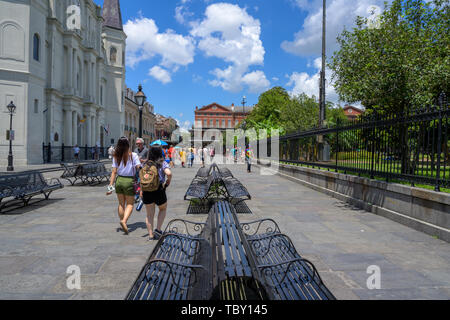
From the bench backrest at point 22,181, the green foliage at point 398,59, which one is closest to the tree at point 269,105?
the green foliage at point 398,59

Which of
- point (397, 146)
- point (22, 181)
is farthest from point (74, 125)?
point (397, 146)

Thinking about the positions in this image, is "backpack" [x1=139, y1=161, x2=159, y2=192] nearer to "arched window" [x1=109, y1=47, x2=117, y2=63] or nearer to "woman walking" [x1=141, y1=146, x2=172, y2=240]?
"woman walking" [x1=141, y1=146, x2=172, y2=240]

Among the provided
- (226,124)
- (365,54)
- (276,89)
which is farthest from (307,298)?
(226,124)

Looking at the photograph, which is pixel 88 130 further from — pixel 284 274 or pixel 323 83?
pixel 284 274

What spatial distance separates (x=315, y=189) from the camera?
494 inches

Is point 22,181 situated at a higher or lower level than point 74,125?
lower

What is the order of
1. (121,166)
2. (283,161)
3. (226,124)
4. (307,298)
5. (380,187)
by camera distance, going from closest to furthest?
(307,298), (121,166), (380,187), (283,161), (226,124)

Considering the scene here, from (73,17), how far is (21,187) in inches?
1311

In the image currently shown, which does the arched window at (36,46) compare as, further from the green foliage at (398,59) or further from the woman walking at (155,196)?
the woman walking at (155,196)

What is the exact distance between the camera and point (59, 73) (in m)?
34.9

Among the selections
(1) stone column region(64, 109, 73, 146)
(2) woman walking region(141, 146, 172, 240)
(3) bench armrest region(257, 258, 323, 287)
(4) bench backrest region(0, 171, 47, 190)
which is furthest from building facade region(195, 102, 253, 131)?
(3) bench armrest region(257, 258, 323, 287)

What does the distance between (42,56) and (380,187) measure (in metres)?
29.9

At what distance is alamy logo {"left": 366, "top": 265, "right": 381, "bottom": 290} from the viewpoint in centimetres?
371

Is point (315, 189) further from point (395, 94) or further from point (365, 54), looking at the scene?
point (365, 54)
